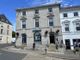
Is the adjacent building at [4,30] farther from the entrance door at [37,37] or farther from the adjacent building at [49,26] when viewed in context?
the entrance door at [37,37]

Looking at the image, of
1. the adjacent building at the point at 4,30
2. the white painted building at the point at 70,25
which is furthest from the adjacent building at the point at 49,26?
the adjacent building at the point at 4,30

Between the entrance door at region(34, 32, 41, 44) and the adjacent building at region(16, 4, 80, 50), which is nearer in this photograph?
the adjacent building at region(16, 4, 80, 50)

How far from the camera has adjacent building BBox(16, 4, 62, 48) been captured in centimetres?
2919

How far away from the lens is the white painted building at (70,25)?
2847 cm

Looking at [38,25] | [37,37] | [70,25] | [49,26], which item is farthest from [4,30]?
[70,25]

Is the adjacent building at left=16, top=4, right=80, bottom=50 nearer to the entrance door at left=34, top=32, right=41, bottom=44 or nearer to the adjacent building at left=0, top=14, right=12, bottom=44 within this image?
the entrance door at left=34, top=32, right=41, bottom=44

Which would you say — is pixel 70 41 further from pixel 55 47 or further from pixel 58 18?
pixel 58 18

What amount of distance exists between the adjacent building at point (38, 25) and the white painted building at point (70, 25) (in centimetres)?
114

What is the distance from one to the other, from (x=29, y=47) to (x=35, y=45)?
4.50 feet

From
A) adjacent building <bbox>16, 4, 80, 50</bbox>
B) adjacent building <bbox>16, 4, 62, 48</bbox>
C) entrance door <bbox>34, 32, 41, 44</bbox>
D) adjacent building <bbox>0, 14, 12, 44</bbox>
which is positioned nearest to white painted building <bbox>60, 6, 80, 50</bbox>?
adjacent building <bbox>16, 4, 80, 50</bbox>

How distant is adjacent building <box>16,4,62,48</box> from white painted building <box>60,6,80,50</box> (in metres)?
1.14

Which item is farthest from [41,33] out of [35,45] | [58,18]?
[58,18]

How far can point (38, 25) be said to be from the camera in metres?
30.4

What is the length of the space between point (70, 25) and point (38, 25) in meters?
6.89
